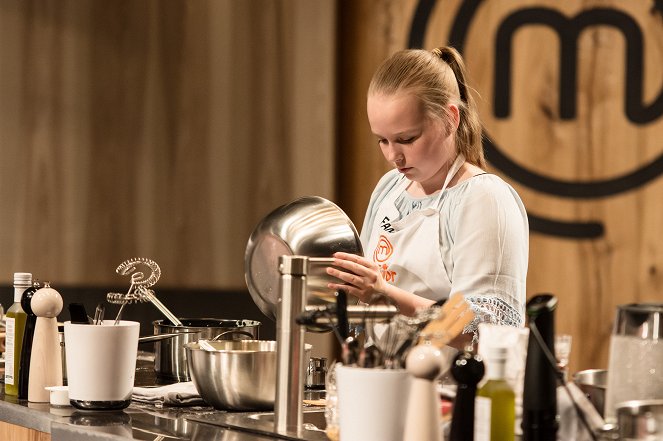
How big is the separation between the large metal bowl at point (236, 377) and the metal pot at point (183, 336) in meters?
0.17

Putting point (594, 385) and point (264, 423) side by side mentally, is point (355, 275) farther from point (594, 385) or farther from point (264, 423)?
point (594, 385)

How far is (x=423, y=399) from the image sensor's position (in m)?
1.11

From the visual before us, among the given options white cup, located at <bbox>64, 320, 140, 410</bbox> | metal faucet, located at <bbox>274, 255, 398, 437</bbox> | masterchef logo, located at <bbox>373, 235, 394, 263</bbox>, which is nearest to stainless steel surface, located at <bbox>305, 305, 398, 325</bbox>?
metal faucet, located at <bbox>274, 255, 398, 437</bbox>

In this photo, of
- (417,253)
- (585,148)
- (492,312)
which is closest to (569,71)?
(585,148)

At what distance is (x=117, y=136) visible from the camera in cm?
347

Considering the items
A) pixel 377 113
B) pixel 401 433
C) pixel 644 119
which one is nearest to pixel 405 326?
pixel 401 433

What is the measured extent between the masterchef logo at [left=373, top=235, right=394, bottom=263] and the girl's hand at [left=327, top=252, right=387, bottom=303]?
1.60 feet

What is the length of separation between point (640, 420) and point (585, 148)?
234cm

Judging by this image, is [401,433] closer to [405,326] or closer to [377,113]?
[405,326]

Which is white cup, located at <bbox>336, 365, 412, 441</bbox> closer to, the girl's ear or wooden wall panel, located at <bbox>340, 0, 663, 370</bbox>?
the girl's ear

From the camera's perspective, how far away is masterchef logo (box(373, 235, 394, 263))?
2162 millimetres

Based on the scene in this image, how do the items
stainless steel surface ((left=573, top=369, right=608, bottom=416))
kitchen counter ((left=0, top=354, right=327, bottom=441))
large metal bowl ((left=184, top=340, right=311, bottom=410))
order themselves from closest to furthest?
stainless steel surface ((left=573, top=369, right=608, bottom=416)), kitchen counter ((left=0, top=354, right=327, bottom=441)), large metal bowl ((left=184, top=340, right=311, bottom=410))

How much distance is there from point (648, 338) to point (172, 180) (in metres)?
2.69

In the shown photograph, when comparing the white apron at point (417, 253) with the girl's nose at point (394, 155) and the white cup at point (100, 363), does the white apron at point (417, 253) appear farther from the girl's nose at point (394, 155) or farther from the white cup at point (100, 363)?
the white cup at point (100, 363)
